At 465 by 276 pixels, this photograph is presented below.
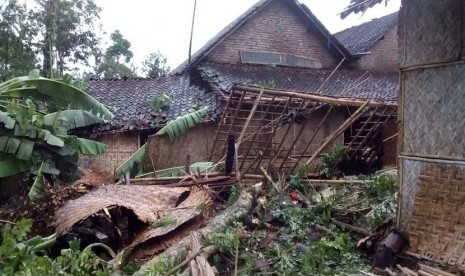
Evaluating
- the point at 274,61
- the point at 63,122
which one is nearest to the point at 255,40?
the point at 274,61

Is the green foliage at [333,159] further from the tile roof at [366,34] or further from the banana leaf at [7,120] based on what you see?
the tile roof at [366,34]

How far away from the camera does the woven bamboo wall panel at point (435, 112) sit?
4141mm

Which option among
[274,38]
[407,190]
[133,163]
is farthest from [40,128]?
[274,38]

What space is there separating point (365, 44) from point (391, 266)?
15574mm

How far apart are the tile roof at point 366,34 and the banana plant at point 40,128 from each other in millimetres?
11854

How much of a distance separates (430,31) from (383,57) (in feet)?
48.6

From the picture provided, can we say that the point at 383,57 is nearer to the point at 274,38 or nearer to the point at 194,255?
the point at 274,38

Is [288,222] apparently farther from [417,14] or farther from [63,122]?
[63,122]

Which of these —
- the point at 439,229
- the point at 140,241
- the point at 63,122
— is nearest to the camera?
the point at 439,229

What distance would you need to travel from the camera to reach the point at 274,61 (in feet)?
54.0

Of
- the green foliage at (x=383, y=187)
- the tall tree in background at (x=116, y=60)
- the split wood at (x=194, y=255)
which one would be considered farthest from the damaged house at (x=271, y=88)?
the tall tree in background at (x=116, y=60)

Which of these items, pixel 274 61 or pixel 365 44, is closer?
pixel 274 61

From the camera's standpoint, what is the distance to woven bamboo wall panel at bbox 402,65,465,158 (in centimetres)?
414

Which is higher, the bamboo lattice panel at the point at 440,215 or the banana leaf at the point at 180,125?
the banana leaf at the point at 180,125
